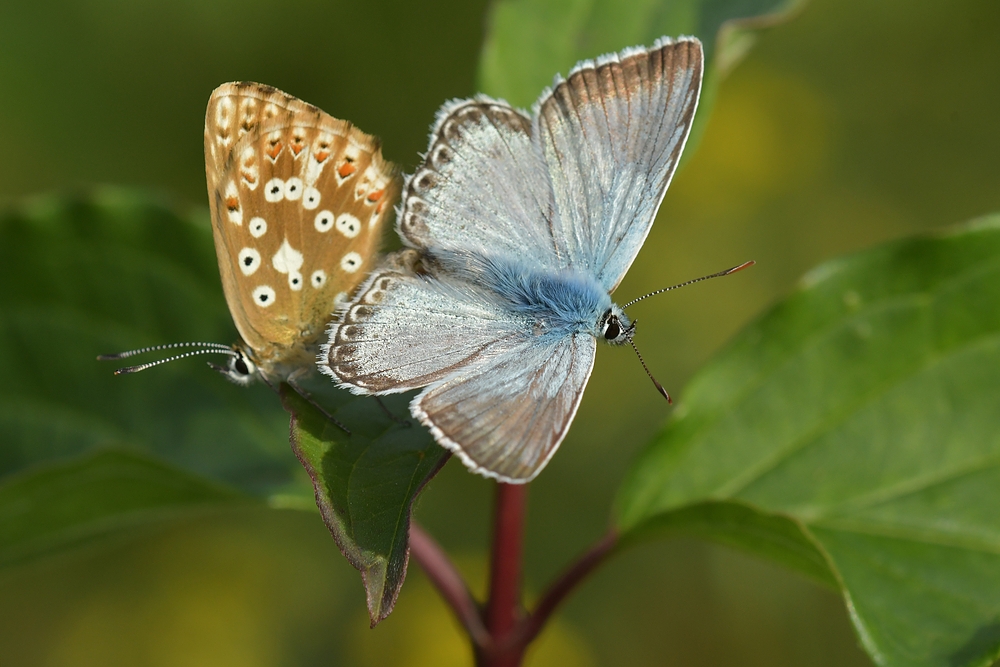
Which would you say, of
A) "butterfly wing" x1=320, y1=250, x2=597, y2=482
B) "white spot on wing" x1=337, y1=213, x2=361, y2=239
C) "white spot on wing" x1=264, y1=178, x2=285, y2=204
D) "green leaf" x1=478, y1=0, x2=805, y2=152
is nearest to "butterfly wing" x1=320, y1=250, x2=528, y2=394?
"butterfly wing" x1=320, y1=250, x2=597, y2=482

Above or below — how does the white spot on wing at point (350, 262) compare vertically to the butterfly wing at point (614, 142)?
below

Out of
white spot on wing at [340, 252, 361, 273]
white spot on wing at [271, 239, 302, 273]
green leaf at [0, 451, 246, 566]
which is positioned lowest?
green leaf at [0, 451, 246, 566]

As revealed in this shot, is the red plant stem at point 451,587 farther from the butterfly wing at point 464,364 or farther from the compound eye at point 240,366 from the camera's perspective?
the compound eye at point 240,366

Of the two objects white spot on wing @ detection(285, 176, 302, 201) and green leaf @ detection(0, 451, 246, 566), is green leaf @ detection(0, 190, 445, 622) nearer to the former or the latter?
green leaf @ detection(0, 451, 246, 566)

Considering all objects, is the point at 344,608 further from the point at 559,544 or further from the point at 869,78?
the point at 869,78

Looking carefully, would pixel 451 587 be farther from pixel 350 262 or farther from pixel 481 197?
pixel 481 197

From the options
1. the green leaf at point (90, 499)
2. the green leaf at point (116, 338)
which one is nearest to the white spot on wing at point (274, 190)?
the green leaf at point (116, 338)
